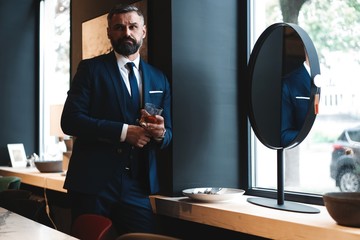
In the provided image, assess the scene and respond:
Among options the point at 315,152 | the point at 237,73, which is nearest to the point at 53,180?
the point at 237,73

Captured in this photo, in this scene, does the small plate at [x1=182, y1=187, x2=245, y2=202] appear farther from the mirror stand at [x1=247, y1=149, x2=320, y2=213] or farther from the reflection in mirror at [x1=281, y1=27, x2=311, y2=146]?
the reflection in mirror at [x1=281, y1=27, x2=311, y2=146]

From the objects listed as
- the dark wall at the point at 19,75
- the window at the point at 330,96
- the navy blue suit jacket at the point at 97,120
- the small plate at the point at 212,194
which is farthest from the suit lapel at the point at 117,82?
the dark wall at the point at 19,75

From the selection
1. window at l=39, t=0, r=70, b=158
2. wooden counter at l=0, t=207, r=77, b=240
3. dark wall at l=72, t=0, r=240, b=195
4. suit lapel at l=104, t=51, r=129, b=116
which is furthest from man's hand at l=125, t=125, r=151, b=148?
window at l=39, t=0, r=70, b=158

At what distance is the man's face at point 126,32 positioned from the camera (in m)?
2.70

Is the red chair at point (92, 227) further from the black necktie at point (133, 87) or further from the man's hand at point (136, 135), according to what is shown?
the black necktie at point (133, 87)

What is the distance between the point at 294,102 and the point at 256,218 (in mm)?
605

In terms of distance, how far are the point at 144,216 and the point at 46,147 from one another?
3139 millimetres

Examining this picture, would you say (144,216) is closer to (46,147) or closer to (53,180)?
(53,180)

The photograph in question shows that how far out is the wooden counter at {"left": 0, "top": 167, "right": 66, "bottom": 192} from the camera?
3928 mm

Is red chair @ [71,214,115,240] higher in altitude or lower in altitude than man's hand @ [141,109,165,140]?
lower

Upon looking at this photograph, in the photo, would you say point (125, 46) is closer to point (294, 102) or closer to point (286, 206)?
point (294, 102)

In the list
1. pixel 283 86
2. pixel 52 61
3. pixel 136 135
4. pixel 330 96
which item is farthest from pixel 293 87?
pixel 52 61

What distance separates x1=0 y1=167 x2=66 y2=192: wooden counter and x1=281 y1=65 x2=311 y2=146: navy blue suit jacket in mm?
2033

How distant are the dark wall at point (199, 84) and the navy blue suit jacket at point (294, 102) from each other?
2.05 feet
